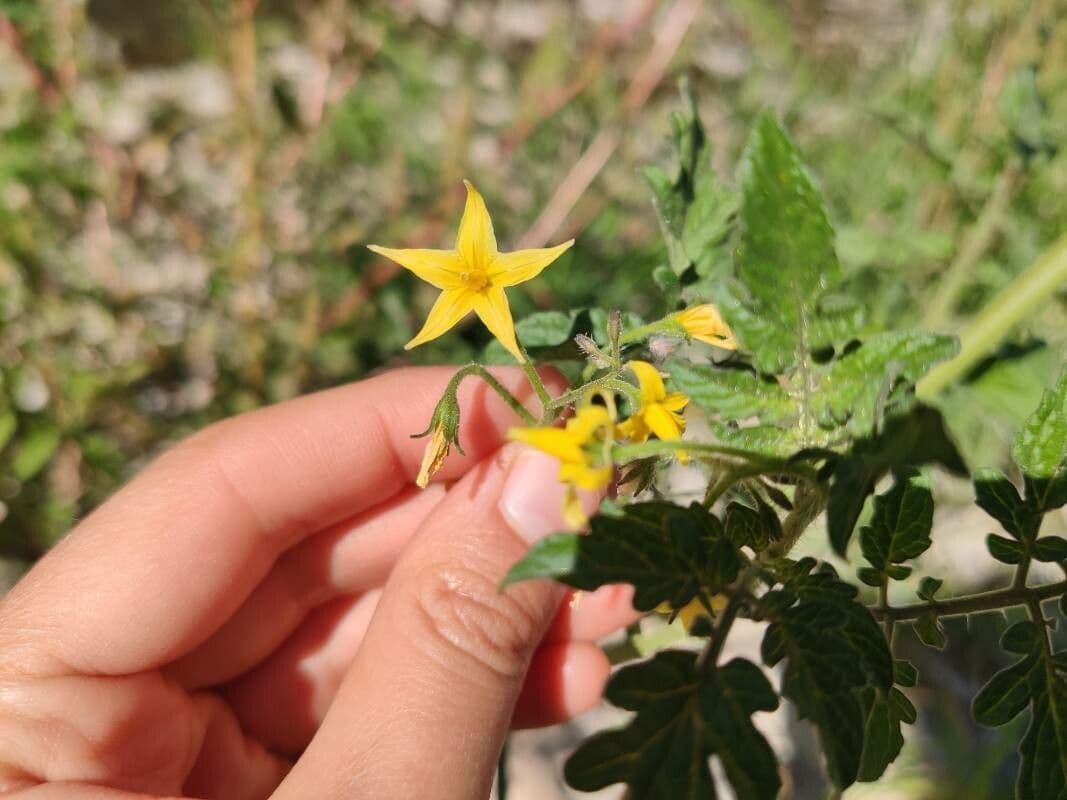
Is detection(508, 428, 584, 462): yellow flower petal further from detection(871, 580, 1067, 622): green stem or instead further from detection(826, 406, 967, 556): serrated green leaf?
detection(871, 580, 1067, 622): green stem

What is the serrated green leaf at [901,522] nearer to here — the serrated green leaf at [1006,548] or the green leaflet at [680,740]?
the serrated green leaf at [1006,548]

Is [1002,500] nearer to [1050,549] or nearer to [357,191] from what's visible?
[1050,549]

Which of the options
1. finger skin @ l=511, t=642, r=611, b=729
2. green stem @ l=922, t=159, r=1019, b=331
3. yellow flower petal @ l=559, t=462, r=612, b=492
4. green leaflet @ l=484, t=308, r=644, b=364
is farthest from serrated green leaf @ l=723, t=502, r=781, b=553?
finger skin @ l=511, t=642, r=611, b=729

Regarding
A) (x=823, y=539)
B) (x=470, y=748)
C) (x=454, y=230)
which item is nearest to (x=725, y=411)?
(x=470, y=748)

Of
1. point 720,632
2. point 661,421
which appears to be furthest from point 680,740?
point 661,421

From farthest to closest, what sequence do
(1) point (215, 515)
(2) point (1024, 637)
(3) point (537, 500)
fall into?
(1) point (215, 515)
(3) point (537, 500)
(2) point (1024, 637)

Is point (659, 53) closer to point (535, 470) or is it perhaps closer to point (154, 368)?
point (535, 470)
